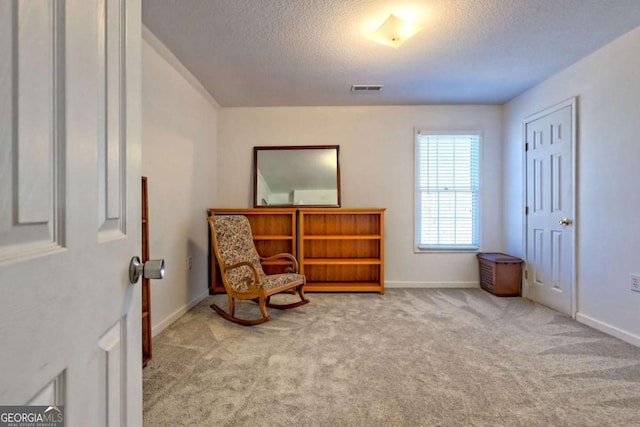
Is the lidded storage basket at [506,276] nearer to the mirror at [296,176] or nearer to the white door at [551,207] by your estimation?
the white door at [551,207]

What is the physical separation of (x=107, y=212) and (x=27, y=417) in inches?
13.3

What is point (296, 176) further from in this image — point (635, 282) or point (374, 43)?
point (635, 282)

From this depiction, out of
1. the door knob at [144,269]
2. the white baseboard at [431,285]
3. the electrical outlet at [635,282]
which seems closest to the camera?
the door knob at [144,269]

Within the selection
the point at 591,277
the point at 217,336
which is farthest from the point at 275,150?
the point at 591,277

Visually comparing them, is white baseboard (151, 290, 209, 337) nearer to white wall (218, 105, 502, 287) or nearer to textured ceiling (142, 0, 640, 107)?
white wall (218, 105, 502, 287)

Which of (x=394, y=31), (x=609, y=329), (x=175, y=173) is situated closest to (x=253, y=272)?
(x=175, y=173)

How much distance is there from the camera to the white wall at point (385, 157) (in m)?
4.06

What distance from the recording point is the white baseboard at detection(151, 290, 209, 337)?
2510mm

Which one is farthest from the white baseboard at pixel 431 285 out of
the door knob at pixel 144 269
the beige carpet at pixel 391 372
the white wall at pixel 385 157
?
the door knob at pixel 144 269

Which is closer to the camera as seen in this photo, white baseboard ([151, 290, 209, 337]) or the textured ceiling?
the textured ceiling

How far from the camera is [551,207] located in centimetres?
320

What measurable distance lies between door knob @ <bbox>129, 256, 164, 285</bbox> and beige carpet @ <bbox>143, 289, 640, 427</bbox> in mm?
1135

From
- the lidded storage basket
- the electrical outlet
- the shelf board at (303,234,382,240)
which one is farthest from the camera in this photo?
the shelf board at (303,234,382,240)

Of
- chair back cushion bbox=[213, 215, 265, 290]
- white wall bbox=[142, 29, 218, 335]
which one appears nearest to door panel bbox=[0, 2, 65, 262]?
white wall bbox=[142, 29, 218, 335]
